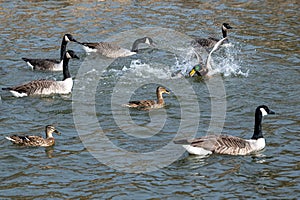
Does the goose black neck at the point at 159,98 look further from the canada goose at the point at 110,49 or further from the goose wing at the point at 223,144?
the canada goose at the point at 110,49

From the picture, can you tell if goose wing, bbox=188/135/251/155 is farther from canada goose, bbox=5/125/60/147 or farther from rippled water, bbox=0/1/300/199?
canada goose, bbox=5/125/60/147

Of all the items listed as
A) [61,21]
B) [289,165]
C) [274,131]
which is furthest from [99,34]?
[289,165]

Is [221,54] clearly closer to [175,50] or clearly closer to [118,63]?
[175,50]

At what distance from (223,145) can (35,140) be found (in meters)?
4.08

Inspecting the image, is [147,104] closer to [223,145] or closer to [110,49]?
[223,145]

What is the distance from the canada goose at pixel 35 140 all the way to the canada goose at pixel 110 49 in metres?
7.94

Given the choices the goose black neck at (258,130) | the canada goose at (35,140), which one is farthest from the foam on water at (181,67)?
the canada goose at (35,140)

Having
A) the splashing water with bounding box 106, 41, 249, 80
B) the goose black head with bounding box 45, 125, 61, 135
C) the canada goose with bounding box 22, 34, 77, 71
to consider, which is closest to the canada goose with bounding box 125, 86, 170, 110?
the splashing water with bounding box 106, 41, 249, 80

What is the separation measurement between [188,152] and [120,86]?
5.26 m

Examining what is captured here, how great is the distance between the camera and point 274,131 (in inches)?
570

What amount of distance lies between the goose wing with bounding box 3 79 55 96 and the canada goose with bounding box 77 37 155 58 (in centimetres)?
398

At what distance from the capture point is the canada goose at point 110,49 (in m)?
21.3

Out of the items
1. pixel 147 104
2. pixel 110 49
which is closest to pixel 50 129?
pixel 147 104

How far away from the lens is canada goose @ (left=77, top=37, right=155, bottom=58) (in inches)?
A: 837
